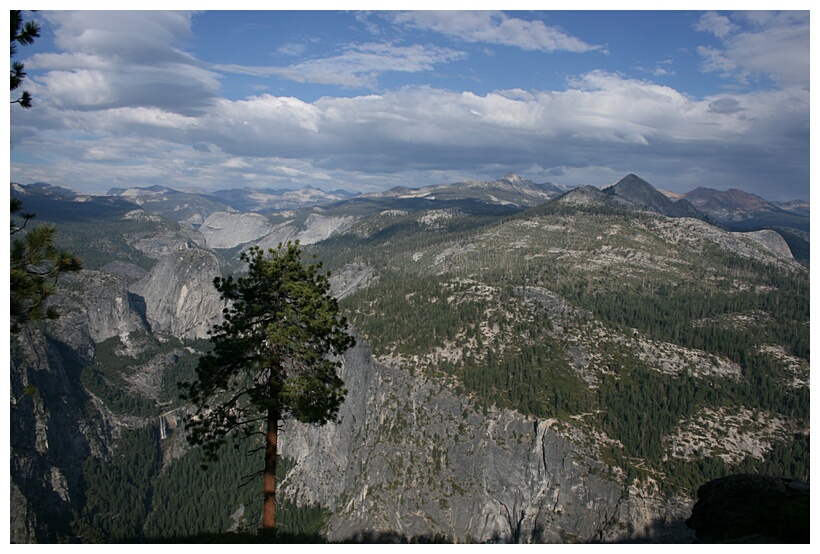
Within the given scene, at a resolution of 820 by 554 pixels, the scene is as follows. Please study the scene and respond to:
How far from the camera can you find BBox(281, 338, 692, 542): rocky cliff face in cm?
8988

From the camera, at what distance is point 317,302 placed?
28344 millimetres

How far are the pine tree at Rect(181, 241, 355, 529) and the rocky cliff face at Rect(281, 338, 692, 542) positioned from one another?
6634 centimetres

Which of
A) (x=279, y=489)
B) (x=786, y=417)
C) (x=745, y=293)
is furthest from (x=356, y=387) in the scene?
(x=745, y=293)

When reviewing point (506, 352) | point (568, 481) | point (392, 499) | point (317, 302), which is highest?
point (317, 302)

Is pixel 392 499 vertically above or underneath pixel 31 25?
underneath

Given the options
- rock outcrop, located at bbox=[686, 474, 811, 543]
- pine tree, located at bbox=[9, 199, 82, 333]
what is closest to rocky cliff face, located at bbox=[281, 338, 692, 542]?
rock outcrop, located at bbox=[686, 474, 811, 543]

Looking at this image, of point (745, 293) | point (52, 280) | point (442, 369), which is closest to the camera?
point (52, 280)

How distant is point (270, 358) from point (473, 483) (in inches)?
3466

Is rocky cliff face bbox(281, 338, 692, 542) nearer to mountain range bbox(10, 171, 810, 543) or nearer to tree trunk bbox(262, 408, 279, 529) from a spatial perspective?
mountain range bbox(10, 171, 810, 543)

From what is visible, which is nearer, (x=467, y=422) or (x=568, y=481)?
(x=568, y=481)

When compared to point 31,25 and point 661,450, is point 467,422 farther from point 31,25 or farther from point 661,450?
point 31,25

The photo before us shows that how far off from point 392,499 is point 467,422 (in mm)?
22195

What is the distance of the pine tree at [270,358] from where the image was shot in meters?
27.1

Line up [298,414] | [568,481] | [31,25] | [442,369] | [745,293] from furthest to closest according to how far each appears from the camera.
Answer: [745,293], [442,369], [568,481], [298,414], [31,25]
